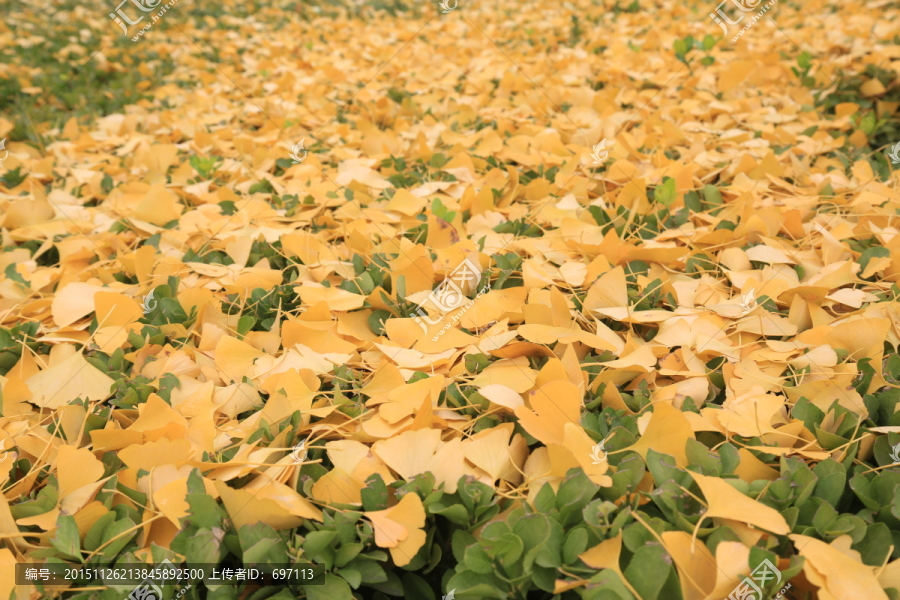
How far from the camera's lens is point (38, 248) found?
1.49 meters

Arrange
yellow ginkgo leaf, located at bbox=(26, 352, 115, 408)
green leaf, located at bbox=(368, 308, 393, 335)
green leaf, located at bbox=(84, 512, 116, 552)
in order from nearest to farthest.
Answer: green leaf, located at bbox=(84, 512, 116, 552)
yellow ginkgo leaf, located at bbox=(26, 352, 115, 408)
green leaf, located at bbox=(368, 308, 393, 335)

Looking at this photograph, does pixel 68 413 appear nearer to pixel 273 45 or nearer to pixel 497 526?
pixel 497 526

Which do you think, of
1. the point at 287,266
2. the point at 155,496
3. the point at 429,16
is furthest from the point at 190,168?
the point at 429,16

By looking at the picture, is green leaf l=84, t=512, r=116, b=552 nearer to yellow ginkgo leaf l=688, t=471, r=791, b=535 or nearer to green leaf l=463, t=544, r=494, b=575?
green leaf l=463, t=544, r=494, b=575

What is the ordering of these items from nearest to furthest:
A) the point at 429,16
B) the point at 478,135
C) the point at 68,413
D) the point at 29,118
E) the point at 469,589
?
1. the point at 469,589
2. the point at 68,413
3. the point at 478,135
4. the point at 29,118
5. the point at 429,16

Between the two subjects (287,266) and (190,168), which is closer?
(287,266)

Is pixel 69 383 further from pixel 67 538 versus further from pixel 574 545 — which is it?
pixel 574 545

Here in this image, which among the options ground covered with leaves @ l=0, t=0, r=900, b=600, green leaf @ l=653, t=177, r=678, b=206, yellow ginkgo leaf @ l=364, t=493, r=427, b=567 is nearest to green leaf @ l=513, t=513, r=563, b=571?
ground covered with leaves @ l=0, t=0, r=900, b=600

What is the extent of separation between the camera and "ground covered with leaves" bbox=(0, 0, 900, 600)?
0.71 meters

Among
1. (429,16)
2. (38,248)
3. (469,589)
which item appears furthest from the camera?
(429,16)

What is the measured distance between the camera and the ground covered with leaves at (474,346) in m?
A: 0.71

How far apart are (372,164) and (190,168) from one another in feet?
1.73

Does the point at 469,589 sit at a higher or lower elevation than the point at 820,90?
lower

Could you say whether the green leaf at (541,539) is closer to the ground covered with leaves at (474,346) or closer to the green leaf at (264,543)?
the ground covered with leaves at (474,346)
